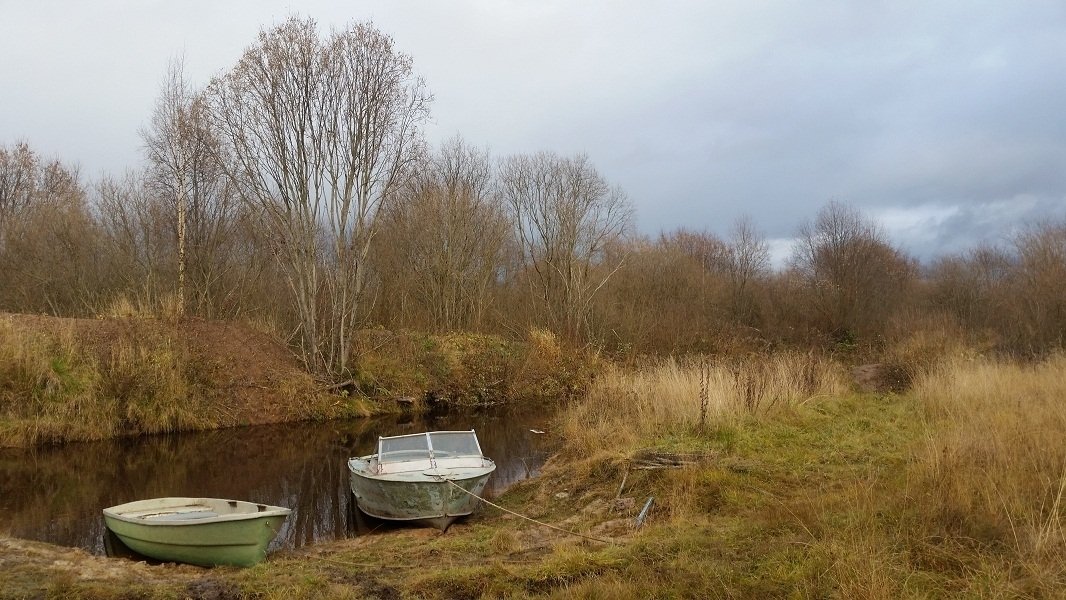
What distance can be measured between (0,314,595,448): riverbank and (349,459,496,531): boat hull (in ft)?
33.0

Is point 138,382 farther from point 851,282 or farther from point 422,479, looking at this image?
point 851,282

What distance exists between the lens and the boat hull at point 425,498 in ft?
30.1

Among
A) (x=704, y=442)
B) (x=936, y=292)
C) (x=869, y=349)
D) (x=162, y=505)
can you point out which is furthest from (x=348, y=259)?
(x=936, y=292)

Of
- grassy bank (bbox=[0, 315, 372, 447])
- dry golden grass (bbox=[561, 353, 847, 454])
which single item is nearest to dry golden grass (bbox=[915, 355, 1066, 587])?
dry golden grass (bbox=[561, 353, 847, 454])

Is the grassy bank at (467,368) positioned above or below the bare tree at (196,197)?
below

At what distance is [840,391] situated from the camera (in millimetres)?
13742

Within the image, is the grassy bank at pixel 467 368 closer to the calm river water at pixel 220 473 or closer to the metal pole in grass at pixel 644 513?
the calm river water at pixel 220 473

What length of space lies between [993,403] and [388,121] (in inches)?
685

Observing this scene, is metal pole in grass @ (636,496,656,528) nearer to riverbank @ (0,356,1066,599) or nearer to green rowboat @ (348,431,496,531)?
riverbank @ (0,356,1066,599)

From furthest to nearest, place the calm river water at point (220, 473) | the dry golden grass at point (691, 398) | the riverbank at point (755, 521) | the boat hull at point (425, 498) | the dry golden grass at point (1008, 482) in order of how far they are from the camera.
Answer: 1. the dry golden grass at point (691, 398)
2. the calm river water at point (220, 473)
3. the boat hull at point (425, 498)
4. the riverbank at point (755, 521)
5. the dry golden grass at point (1008, 482)

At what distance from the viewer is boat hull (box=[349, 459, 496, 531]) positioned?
9.16 m

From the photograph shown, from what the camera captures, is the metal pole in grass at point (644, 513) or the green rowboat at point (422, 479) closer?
the metal pole in grass at point (644, 513)

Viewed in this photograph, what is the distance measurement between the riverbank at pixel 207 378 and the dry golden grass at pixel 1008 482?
1592cm

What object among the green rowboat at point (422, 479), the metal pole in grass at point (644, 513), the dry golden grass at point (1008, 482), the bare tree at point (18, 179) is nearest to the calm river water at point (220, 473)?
the green rowboat at point (422, 479)
